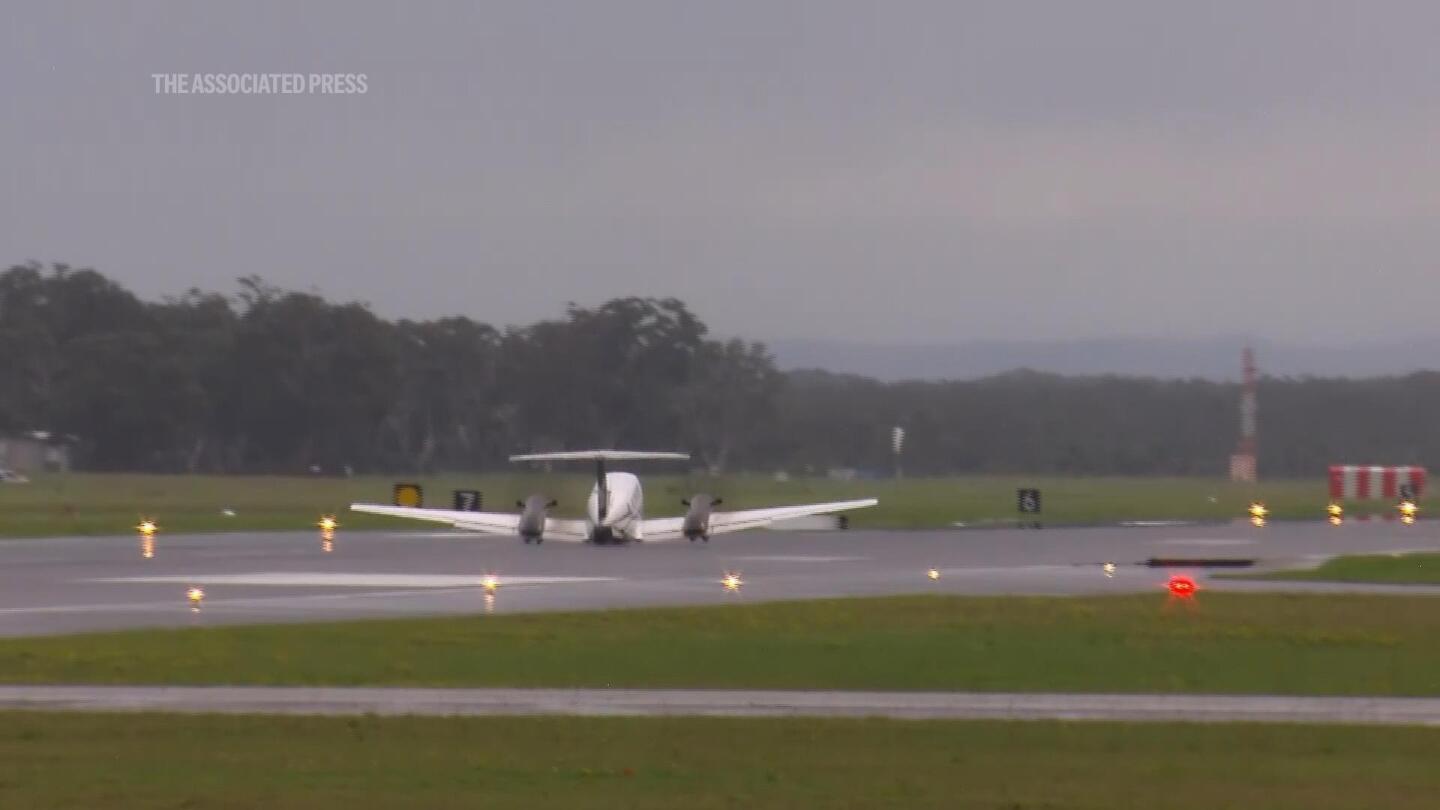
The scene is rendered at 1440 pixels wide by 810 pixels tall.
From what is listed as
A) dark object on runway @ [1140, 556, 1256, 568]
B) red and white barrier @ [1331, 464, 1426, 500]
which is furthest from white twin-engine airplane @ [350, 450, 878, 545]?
red and white barrier @ [1331, 464, 1426, 500]

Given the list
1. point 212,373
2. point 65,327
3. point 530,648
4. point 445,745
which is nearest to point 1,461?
point 212,373

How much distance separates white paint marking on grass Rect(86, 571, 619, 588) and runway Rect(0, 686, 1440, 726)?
53.3 feet

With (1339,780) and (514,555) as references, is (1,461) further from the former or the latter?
(1339,780)

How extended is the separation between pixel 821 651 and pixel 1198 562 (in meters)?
22.5

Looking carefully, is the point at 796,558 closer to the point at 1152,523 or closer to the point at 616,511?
the point at 616,511

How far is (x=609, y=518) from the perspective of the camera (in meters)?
54.2

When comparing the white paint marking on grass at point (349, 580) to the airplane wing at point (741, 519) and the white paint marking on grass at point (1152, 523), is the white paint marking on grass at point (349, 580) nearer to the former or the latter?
the airplane wing at point (741, 519)

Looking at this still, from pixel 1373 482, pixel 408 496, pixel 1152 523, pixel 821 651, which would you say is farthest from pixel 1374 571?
pixel 1373 482

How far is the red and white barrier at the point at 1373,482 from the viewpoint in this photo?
324 ft

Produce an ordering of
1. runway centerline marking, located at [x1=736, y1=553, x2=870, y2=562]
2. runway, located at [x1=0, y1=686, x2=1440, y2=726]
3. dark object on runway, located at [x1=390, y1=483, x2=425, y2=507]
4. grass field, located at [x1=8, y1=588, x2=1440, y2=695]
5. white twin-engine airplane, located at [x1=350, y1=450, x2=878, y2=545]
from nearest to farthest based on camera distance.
Answer: runway, located at [x1=0, y1=686, x2=1440, y2=726]
grass field, located at [x1=8, y1=588, x2=1440, y2=695]
runway centerline marking, located at [x1=736, y1=553, x2=870, y2=562]
white twin-engine airplane, located at [x1=350, y1=450, x2=878, y2=545]
dark object on runway, located at [x1=390, y1=483, x2=425, y2=507]

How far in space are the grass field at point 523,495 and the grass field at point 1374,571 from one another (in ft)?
78.0

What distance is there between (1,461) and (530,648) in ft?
311

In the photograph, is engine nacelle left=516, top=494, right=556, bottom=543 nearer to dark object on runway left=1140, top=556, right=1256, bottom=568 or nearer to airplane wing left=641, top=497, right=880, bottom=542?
airplane wing left=641, top=497, right=880, bottom=542

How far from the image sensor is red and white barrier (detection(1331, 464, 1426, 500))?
324 ft
